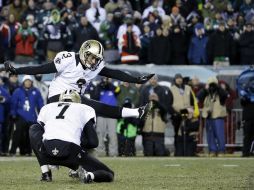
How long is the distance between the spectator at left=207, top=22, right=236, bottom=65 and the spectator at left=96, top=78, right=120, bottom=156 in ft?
10.4

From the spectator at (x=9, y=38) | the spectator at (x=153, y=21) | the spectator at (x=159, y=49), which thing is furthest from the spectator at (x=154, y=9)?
the spectator at (x=9, y=38)

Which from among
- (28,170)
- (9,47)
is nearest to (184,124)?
(9,47)

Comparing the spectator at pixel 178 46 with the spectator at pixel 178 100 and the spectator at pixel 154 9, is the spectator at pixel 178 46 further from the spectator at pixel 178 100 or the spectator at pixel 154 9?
the spectator at pixel 178 100

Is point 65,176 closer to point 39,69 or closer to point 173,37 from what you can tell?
point 39,69

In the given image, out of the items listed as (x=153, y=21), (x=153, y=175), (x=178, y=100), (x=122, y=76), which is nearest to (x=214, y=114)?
(x=178, y=100)

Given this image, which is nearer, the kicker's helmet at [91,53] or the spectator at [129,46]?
the kicker's helmet at [91,53]

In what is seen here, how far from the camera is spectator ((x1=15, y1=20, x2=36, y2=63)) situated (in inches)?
955

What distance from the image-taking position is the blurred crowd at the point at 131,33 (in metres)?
24.3

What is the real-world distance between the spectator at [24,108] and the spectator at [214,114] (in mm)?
3829

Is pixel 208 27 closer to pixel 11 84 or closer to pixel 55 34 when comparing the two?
pixel 55 34

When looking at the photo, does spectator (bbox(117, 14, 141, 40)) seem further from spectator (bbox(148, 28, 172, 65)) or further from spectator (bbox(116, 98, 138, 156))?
spectator (bbox(116, 98, 138, 156))

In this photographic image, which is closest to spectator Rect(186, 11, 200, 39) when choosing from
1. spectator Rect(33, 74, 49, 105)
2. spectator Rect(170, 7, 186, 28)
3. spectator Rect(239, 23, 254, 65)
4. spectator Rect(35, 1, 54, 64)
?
spectator Rect(170, 7, 186, 28)

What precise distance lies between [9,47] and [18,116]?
10.7 ft

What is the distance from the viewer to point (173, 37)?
24.7 metres
